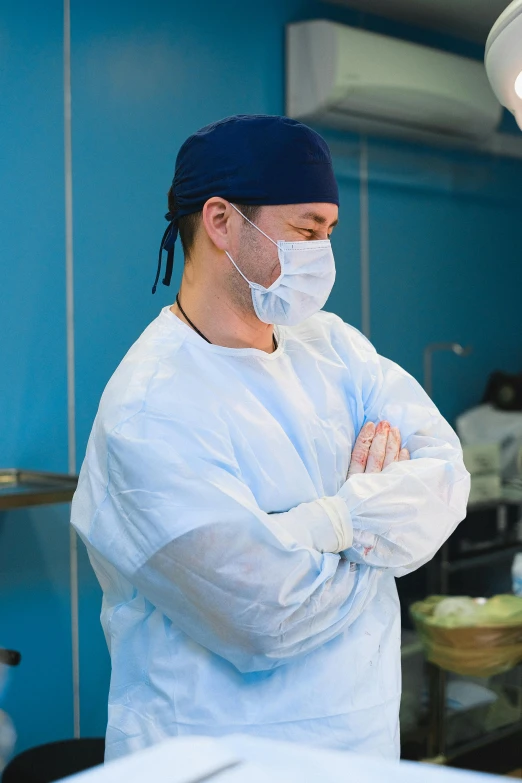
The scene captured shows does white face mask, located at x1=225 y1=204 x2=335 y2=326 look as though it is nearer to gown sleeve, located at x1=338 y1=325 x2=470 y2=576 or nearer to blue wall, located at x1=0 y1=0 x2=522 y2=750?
gown sleeve, located at x1=338 y1=325 x2=470 y2=576

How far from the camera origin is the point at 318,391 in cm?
161

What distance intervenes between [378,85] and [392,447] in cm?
197

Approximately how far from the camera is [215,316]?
1.55 m

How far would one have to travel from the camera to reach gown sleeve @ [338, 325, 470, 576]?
1480 millimetres

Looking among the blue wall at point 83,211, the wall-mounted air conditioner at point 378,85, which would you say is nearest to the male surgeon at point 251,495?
the blue wall at point 83,211

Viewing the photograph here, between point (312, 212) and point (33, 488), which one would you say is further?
point (33, 488)

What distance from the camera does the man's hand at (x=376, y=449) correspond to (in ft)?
5.18

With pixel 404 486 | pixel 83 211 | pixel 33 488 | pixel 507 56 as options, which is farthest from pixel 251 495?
pixel 83 211

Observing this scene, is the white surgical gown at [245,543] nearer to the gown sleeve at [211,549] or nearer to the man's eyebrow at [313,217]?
the gown sleeve at [211,549]

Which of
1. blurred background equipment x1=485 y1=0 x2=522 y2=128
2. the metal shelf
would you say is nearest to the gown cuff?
blurred background equipment x1=485 y1=0 x2=522 y2=128

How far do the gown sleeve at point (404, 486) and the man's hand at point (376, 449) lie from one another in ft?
0.09

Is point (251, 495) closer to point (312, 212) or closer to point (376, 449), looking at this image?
point (376, 449)

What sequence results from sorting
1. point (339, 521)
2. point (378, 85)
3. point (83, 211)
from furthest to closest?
point (378, 85) → point (83, 211) → point (339, 521)

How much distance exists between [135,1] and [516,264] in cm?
219
